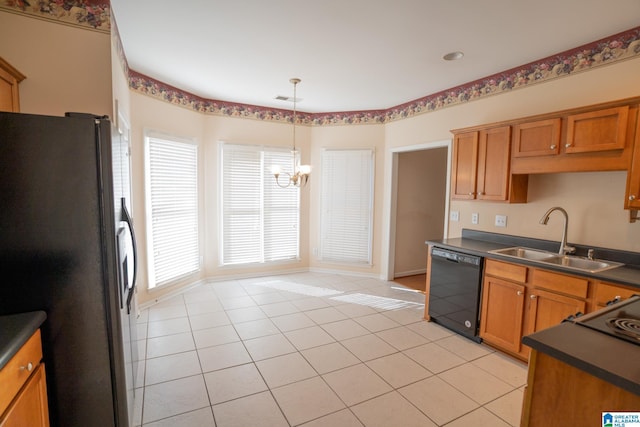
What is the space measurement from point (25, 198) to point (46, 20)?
142 centimetres

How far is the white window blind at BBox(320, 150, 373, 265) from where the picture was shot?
16.0ft

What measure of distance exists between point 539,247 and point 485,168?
930 mm

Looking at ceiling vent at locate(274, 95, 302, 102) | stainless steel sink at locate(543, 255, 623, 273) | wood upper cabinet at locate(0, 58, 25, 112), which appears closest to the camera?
wood upper cabinet at locate(0, 58, 25, 112)

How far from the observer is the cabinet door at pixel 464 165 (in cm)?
322

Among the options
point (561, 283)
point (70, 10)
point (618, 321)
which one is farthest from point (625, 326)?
point (70, 10)

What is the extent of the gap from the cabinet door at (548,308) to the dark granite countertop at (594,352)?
1.23 metres

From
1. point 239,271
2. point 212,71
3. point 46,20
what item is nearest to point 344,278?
point 239,271

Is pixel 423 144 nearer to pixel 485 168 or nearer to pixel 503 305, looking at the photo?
pixel 485 168

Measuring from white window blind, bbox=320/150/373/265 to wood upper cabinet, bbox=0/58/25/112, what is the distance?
3672mm

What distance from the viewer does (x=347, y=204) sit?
4980 mm

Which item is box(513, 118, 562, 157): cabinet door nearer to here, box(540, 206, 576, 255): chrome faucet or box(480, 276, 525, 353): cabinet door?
box(540, 206, 576, 255): chrome faucet

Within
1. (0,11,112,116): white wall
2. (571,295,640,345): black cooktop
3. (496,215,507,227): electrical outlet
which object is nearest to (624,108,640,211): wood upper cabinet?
(571,295,640,345): black cooktop

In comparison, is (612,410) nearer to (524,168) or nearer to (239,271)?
(524,168)

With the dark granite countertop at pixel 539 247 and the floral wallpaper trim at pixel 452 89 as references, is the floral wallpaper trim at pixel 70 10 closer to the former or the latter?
the floral wallpaper trim at pixel 452 89
